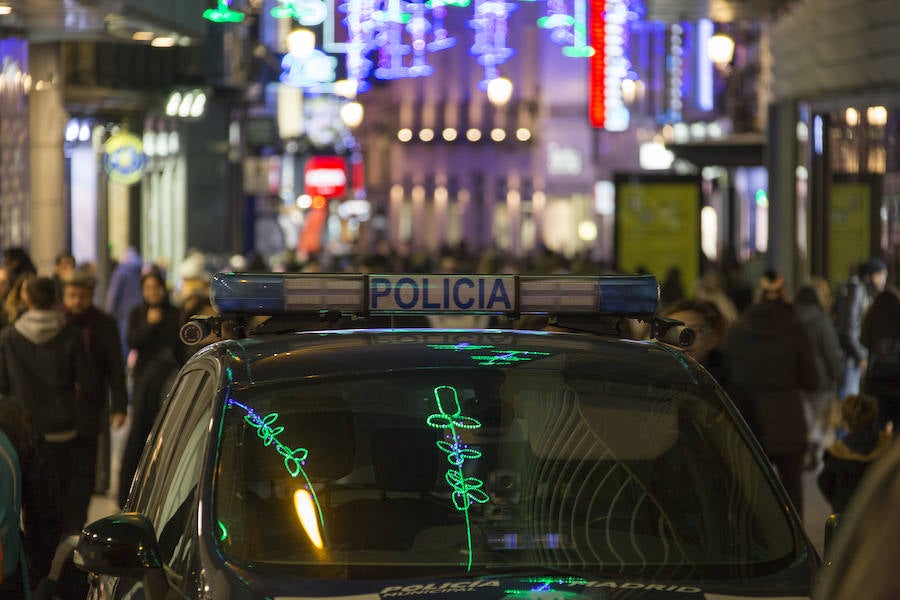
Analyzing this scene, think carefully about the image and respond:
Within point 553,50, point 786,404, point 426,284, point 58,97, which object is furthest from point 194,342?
point 553,50

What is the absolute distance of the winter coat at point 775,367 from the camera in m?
10.6

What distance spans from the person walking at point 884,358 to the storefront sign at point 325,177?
37.0 meters

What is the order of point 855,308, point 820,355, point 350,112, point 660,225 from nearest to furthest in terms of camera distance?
point 820,355 < point 855,308 < point 660,225 < point 350,112

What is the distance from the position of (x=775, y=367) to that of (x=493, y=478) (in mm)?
6693

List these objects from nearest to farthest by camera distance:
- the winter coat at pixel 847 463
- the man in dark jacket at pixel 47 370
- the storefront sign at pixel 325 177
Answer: the winter coat at pixel 847 463, the man in dark jacket at pixel 47 370, the storefront sign at pixel 325 177

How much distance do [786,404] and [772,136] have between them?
442 inches

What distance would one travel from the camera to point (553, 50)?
112m

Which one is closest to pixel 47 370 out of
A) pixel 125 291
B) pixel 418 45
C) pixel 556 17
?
pixel 125 291

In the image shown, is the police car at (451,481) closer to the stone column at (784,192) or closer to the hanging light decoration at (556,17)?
the stone column at (784,192)

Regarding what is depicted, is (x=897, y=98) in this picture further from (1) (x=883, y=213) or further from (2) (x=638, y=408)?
(2) (x=638, y=408)

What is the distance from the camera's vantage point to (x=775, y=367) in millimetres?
10789

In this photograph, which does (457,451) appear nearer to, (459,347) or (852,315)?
(459,347)

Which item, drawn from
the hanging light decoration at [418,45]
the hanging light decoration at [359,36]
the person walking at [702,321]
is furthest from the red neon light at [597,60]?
the person walking at [702,321]

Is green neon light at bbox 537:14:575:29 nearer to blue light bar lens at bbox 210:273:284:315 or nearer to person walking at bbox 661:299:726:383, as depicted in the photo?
person walking at bbox 661:299:726:383
